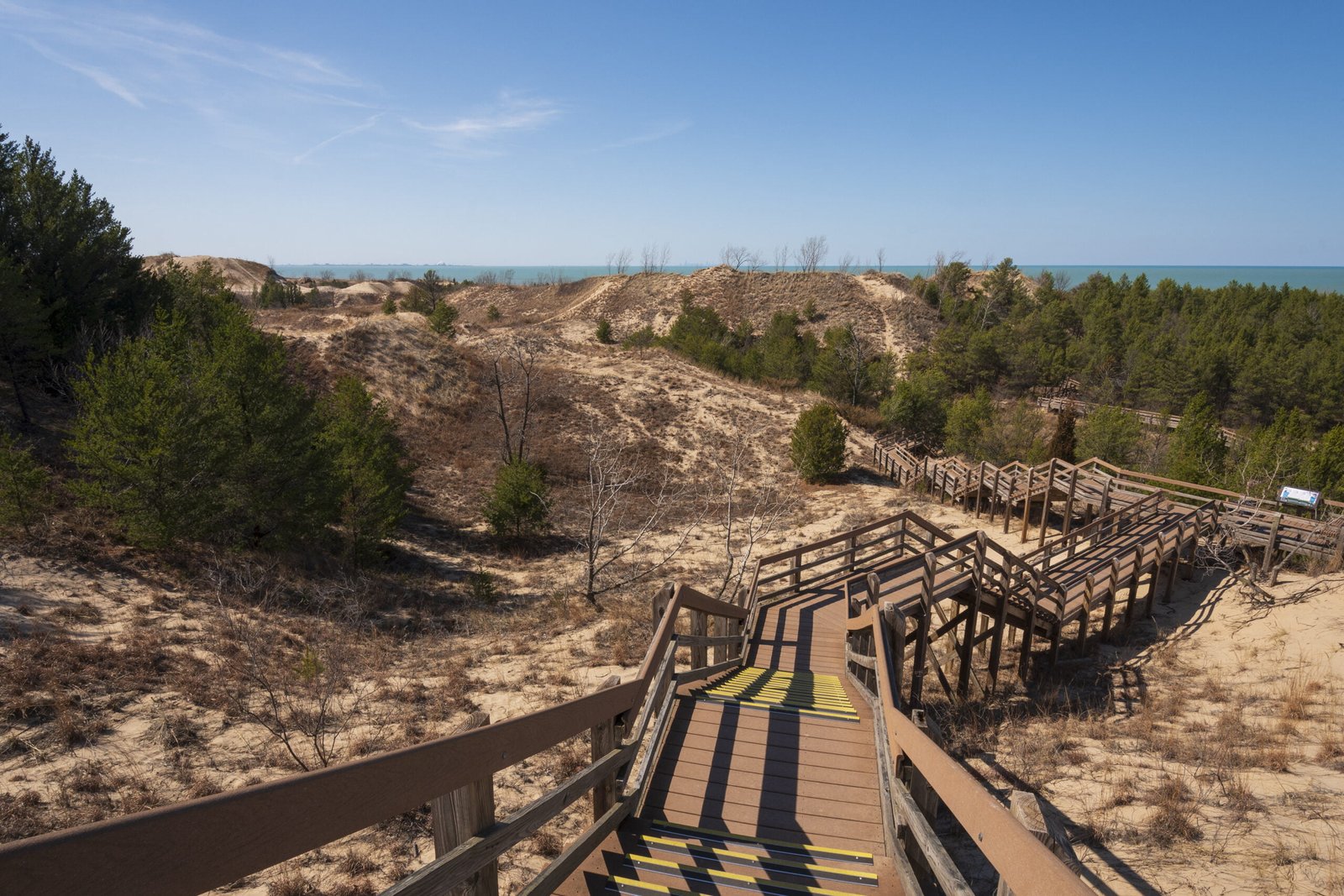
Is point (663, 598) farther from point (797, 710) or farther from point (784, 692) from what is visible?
point (784, 692)

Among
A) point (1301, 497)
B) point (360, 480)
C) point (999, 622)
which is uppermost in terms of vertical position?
point (1301, 497)

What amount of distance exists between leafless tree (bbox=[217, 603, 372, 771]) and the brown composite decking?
4.58 meters

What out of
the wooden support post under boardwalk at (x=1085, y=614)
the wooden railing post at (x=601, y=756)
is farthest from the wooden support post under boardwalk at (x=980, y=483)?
the wooden railing post at (x=601, y=756)

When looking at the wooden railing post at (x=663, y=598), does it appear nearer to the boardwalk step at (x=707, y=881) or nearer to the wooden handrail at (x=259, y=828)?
the boardwalk step at (x=707, y=881)

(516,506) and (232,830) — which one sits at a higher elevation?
(232,830)

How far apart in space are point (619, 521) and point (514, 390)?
48.3 ft

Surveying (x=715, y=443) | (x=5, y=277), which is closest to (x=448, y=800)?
(x=5, y=277)

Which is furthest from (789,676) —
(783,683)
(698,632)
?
(698,632)

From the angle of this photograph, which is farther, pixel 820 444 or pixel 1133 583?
pixel 820 444

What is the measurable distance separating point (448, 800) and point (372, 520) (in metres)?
18.2

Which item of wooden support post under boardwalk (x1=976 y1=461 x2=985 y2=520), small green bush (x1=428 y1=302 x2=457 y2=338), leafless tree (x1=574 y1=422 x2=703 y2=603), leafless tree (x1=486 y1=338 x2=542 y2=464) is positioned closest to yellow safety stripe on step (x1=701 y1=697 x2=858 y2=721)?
leafless tree (x1=574 y1=422 x2=703 y2=603)

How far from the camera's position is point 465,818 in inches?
94.8

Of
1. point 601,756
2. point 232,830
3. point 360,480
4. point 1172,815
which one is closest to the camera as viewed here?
point 232,830

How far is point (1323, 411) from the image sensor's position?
4400cm
